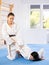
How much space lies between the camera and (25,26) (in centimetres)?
891

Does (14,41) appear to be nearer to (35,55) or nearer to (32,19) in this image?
(35,55)

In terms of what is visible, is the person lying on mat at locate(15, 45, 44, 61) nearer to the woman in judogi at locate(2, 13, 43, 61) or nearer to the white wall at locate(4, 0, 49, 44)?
the woman in judogi at locate(2, 13, 43, 61)

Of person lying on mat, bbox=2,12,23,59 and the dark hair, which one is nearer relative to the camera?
the dark hair

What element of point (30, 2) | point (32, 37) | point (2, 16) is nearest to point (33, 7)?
point (30, 2)

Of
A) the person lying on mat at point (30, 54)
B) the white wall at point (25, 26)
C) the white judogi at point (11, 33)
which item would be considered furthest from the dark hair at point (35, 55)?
the white wall at point (25, 26)

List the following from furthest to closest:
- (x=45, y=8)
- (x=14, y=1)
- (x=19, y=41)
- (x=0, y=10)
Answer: (x=45, y=8), (x=14, y=1), (x=0, y=10), (x=19, y=41)

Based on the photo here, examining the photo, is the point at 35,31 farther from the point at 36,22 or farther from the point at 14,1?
the point at 14,1

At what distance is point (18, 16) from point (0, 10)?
1.75 meters

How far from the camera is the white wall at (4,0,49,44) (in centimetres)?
866

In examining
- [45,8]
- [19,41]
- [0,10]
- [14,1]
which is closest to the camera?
[19,41]

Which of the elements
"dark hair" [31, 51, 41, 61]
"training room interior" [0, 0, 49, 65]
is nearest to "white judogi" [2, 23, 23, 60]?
"dark hair" [31, 51, 41, 61]

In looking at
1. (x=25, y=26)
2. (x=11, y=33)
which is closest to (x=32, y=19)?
(x=25, y=26)

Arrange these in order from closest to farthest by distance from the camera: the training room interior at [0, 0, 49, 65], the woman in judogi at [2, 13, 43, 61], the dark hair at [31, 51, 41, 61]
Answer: the dark hair at [31, 51, 41, 61] < the woman in judogi at [2, 13, 43, 61] < the training room interior at [0, 0, 49, 65]

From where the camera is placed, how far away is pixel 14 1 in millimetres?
8492
